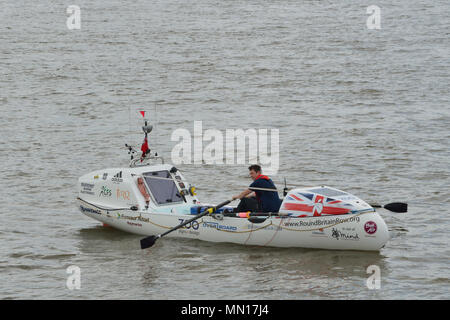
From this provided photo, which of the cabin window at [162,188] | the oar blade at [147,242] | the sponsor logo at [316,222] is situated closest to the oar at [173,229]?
the oar blade at [147,242]

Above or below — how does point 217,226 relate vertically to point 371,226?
below

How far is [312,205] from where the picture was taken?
1662 centimetres

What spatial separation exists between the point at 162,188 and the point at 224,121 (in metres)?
14.1

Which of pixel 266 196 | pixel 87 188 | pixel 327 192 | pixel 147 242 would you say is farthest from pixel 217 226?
pixel 87 188

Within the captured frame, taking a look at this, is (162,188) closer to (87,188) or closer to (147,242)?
(87,188)

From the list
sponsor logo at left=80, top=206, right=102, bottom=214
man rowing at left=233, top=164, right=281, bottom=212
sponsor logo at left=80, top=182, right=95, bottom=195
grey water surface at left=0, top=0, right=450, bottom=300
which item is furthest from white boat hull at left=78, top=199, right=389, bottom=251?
sponsor logo at left=80, top=182, right=95, bottom=195

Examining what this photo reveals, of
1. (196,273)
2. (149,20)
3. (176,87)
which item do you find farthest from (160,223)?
(149,20)

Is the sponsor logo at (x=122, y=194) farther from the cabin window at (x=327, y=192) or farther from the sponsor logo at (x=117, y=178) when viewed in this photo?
the cabin window at (x=327, y=192)

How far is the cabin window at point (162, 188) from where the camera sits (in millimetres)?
18938

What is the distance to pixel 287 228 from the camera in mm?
16875

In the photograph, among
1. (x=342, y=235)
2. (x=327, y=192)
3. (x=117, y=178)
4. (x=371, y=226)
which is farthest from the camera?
(x=117, y=178)
